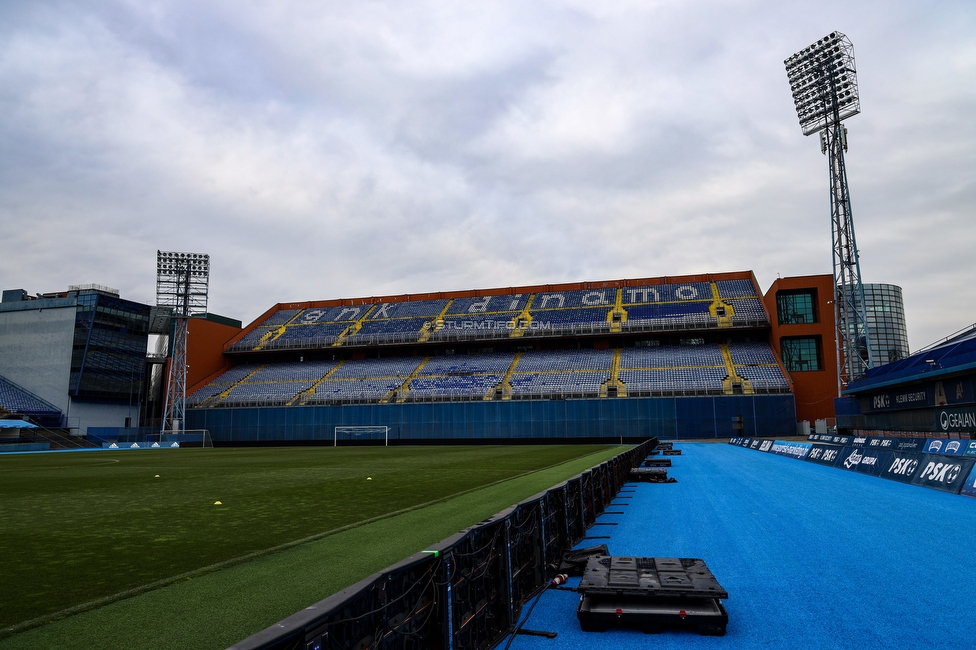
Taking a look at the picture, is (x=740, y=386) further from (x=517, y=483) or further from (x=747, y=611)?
(x=747, y=611)

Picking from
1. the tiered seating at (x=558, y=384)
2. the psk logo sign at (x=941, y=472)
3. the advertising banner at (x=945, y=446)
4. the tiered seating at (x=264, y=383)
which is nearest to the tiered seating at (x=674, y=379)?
the tiered seating at (x=558, y=384)

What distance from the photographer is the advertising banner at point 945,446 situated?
19.7m

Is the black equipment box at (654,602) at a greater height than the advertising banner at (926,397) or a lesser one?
lesser

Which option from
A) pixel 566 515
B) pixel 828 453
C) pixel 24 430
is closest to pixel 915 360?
pixel 828 453

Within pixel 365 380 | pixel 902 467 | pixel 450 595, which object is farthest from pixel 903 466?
pixel 365 380

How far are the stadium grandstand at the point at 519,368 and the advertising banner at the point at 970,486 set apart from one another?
36368mm

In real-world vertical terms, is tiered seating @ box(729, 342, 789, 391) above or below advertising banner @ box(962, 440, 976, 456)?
above

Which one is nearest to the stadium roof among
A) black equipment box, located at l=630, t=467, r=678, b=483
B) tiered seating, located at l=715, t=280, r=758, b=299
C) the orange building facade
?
the orange building facade

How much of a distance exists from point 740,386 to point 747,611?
156 ft

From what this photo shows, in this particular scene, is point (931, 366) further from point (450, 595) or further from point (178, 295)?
point (178, 295)

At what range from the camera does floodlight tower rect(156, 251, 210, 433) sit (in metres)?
54.5

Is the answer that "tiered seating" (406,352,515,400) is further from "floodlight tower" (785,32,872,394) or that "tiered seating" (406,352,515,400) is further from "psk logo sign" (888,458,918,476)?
"psk logo sign" (888,458,918,476)

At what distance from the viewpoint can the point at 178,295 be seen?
56.6 metres

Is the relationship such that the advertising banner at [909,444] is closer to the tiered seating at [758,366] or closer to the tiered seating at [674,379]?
the tiered seating at [758,366]
